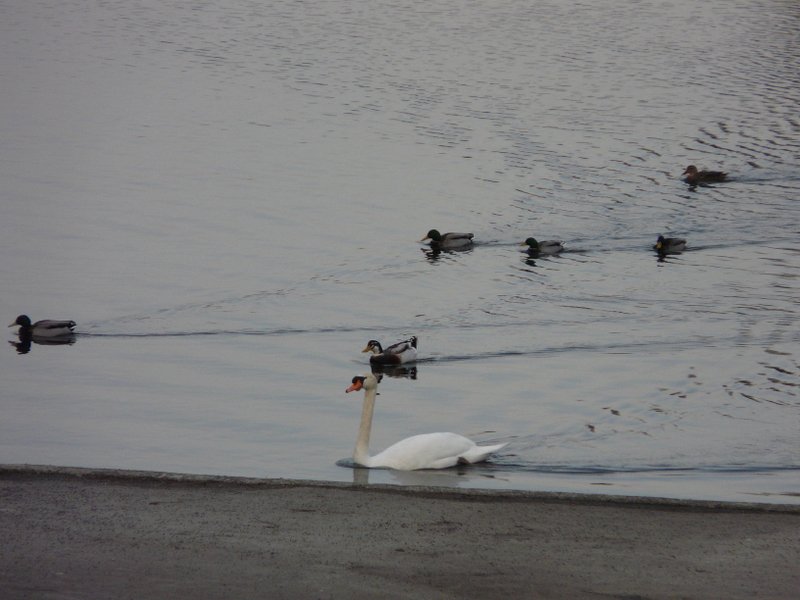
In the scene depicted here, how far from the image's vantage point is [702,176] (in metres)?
30.9

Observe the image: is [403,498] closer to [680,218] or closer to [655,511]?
[655,511]

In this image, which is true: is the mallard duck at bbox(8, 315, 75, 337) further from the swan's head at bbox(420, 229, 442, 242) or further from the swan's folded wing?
the swan's head at bbox(420, 229, 442, 242)

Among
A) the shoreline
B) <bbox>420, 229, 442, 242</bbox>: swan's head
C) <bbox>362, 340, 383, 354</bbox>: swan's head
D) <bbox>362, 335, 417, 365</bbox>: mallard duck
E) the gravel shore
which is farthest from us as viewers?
<bbox>420, 229, 442, 242</bbox>: swan's head

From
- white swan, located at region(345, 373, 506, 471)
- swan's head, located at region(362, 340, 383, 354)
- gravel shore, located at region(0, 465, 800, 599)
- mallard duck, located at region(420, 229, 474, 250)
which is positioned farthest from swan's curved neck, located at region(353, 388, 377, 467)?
mallard duck, located at region(420, 229, 474, 250)

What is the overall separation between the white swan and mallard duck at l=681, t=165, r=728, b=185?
19.2m

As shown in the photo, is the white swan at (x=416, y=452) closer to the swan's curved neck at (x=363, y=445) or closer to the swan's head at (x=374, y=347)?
the swan's curved neck at (x=363, y=445)

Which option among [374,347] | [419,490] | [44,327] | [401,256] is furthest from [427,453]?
[401,256]

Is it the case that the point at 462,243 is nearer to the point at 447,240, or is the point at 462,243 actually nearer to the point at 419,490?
the point at 447,240

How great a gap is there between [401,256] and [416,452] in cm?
1182

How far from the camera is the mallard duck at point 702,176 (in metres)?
30.9

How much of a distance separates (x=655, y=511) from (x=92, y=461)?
19.1 feet

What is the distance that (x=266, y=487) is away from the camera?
982cm

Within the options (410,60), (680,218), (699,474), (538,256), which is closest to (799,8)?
(410,60)

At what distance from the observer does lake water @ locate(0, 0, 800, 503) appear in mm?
14203
